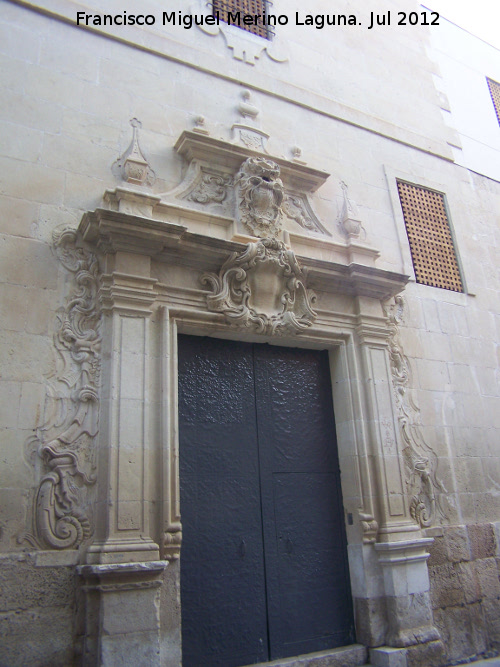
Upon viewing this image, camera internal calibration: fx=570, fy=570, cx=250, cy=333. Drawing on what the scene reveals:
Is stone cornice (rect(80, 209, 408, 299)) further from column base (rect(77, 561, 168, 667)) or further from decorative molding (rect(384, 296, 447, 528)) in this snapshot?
column base (rect(77, 561, 168, 667))

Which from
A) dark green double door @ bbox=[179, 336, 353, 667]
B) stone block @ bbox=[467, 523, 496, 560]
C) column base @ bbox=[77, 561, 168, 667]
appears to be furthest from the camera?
stone block @ bbox=[467, 523, 496, 560]

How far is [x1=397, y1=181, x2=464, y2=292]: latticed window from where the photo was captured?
7668 mm

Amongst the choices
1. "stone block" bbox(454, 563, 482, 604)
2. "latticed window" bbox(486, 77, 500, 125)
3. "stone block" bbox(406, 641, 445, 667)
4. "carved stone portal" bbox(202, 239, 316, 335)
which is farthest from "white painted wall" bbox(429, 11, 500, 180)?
"stone block" bbox(406, 641, 445, 667)

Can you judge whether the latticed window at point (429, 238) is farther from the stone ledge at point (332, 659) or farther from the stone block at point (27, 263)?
the stone block at point (27, 263)

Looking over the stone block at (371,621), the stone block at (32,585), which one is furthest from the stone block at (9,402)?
the stone block at (371,621)

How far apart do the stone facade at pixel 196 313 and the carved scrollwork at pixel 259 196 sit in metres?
0.02

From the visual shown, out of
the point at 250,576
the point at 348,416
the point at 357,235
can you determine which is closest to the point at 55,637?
A: the point at 250,576

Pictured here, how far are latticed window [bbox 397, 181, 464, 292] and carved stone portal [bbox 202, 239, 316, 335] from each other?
231 centimetres

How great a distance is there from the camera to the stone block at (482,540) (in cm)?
643

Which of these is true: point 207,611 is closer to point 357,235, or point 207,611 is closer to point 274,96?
point 357,235

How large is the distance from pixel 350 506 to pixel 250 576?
1280 mm

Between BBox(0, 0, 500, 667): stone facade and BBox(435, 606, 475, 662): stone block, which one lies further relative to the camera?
BBox(435, 606, 475, 662): stone block

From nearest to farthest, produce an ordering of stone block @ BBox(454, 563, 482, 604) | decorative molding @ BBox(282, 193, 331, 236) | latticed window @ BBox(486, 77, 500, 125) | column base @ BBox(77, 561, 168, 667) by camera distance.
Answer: column base @ BBox(77, 561, 168, 667) → stone block @ BBox(454, 563, 482, 604) → decorative molding @ BBox(282, 193, 331, 236) → latticed window @ BBox(486, 77, 500, 125)

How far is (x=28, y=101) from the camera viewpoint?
17.8ft
